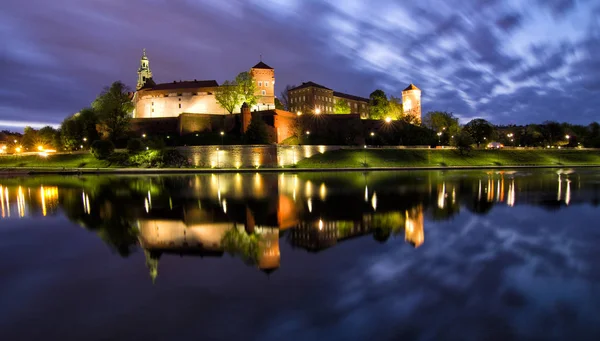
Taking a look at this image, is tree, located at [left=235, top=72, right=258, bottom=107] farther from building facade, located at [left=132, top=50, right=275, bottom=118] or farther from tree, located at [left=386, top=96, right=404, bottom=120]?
tree, located at [left=386, top=96, right=404, bottom=120]

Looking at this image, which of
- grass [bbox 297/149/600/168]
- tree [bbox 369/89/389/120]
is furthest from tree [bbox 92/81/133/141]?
tree [bbox 369/89/389/120]

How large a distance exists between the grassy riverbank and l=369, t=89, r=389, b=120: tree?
20.2 meters

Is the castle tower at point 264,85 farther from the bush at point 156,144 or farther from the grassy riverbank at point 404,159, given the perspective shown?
the bush at point 156,144

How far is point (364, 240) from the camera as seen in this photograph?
9.37 meters

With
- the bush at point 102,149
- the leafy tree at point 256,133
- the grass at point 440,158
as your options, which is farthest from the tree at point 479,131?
the bush at point 102,149

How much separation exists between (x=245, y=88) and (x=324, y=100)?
22050mm

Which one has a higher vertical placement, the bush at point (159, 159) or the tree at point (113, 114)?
the tree at point (113, 114)

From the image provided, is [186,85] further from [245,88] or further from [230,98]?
[245,88]

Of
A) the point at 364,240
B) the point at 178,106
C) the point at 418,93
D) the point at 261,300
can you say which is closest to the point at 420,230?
the point at 364,240

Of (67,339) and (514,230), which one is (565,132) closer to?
(514,230)

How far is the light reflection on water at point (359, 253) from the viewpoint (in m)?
5.33

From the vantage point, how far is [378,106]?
234ft

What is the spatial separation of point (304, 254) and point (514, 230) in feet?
19.6

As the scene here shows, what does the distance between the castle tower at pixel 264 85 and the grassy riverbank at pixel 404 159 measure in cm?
1867
